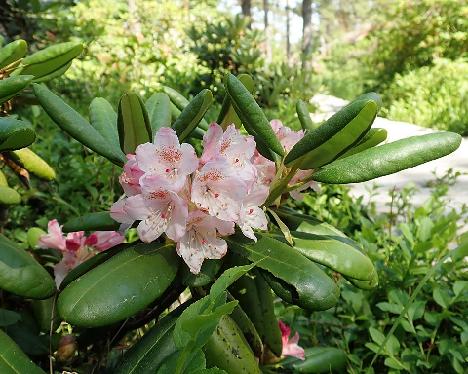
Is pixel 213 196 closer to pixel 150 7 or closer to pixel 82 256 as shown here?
pixel 82 256

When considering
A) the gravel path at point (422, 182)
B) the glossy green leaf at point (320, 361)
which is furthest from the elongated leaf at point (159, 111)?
the gravel path at point (422, 182)

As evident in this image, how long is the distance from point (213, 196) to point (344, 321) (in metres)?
1.07

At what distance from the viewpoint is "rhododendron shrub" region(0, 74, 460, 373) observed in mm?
884

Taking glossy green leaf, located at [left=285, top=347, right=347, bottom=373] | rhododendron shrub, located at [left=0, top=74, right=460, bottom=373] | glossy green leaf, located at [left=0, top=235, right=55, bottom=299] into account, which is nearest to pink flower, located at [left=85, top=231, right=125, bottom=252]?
rhododendron shrub, located at [left=0, top=74, right=460, bottom=373]

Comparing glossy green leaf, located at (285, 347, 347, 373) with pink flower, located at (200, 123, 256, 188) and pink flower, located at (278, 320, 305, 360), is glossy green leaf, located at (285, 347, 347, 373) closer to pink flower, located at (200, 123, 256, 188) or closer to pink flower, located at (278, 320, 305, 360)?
pink flower, located at (278, 320, 305, 360)

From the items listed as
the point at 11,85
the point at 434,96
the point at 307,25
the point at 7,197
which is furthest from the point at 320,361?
the point at 307,25

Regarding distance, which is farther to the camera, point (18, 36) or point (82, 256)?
point (18, 36)

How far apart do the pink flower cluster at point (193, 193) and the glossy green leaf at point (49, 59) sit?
1.61 ft

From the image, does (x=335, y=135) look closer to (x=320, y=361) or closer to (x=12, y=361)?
(x=12, y=361)

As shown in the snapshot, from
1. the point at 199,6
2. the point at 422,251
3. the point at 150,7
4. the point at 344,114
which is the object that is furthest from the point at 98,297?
the point at 199,6

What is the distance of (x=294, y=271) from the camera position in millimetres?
931

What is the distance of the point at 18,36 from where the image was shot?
309cm

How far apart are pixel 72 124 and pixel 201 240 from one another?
0.35 meters

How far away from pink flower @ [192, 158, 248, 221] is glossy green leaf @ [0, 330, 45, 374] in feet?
1.39
